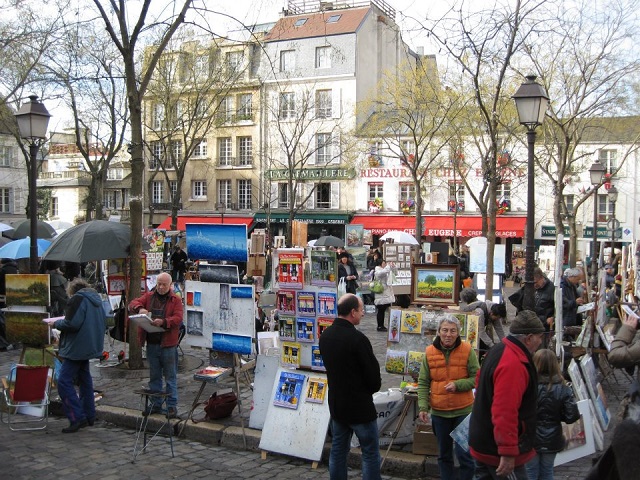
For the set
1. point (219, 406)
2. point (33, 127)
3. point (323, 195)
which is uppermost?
point (323, 195)

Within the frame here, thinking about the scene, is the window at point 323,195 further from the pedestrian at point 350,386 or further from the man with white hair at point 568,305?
the pedestrian at point 350,386

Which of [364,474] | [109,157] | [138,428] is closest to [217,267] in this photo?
[138,428]

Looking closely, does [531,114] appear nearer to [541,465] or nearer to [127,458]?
[541,465]

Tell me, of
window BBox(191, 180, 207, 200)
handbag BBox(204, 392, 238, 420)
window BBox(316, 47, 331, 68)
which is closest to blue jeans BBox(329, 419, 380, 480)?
handbag BBox(204, 392, 238, 420)

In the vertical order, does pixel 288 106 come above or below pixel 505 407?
above

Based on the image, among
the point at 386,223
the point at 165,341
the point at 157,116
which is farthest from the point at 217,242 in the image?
the point at 386,223

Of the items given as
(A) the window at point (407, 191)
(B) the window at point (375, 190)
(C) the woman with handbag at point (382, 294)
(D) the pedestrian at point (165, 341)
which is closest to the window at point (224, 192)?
(B) the window at point (375, 190)

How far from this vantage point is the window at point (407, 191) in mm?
39625

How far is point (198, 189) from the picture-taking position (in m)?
46.0

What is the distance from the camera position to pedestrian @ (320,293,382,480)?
5.00 meters

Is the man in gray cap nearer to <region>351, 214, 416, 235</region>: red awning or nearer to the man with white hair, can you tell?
the man with white hair

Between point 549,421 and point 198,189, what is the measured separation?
42784 millimetres

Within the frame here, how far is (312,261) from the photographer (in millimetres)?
6961

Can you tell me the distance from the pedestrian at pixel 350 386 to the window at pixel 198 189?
1630 inches
